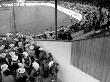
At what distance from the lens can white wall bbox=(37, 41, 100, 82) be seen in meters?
2.08

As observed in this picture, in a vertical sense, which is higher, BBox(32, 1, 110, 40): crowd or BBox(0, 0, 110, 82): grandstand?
BBox(32, 1, 110, 40): crowd

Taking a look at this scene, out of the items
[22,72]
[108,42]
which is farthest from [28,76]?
[108,42]

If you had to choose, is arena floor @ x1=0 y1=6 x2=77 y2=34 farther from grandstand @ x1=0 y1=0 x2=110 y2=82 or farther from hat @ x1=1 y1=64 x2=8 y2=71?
hat @ x1=1 y1=64 x2=8 y2=71

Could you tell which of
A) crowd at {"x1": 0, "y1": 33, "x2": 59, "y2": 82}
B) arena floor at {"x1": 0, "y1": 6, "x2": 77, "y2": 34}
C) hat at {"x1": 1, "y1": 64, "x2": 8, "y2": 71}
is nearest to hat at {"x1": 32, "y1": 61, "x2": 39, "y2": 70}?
crowd at {"x1": 0, "y1": 33, "x2": 59, "y2": 82}

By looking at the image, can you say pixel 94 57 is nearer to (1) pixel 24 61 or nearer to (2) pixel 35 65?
(2) pixel 35 65

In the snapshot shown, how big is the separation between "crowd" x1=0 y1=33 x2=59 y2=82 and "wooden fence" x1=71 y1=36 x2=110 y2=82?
0.99ft

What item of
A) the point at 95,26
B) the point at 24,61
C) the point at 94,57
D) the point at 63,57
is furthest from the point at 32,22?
the point at 94,57

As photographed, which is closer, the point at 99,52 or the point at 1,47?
the point at 99,52

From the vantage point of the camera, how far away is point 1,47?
6.30ft

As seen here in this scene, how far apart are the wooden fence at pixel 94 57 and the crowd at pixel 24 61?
0.30 metres

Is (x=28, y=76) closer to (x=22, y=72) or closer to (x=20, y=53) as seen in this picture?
(x=22, y=72)

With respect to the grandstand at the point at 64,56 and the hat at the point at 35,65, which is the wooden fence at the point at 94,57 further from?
the hat at the point at 35,65

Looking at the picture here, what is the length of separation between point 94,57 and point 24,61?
67 centimetres

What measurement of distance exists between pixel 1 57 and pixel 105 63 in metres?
0.99
